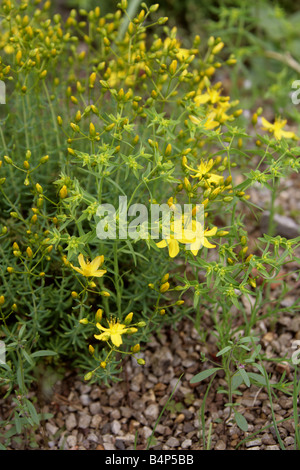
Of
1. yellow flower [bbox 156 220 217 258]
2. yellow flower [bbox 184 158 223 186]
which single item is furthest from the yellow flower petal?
yellow flower [bbox 184 158 223 186]

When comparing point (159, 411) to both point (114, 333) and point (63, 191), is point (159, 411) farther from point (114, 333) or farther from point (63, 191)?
point (63, 191)

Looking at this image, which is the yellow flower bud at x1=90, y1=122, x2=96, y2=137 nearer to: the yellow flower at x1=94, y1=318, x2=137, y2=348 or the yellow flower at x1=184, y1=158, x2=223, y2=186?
the yellow flower at x1=184, y1=158, x2=223, y2=186

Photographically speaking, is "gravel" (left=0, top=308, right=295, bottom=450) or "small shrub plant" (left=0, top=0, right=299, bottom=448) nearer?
"small shrub plant" (left=0, top=0, right=299, bottom=448)

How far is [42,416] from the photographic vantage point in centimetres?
245

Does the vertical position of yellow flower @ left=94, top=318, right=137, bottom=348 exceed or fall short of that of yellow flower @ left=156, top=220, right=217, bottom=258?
it falls short

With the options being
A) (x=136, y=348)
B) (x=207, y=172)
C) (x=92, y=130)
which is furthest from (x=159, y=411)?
(x=92, y=130)

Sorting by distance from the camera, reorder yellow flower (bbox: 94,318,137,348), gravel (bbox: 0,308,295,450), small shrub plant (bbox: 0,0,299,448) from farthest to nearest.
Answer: gravel (bbox: 0,308,295,450), small shrub plant (bbox: 0,0,299,448), yellow flower (bbox: 94,318,137,348)

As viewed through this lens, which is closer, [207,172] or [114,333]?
[114,333]

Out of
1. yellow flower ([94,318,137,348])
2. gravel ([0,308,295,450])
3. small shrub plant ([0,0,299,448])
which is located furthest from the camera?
gravel ([0,308,295,450])

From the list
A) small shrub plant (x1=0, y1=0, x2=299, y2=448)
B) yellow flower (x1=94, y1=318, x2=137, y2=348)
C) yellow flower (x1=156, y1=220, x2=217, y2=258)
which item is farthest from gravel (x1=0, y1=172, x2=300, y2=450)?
yellow flower (x1=156, y1=220, x2=217, y2=258)

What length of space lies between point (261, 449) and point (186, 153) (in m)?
1.30

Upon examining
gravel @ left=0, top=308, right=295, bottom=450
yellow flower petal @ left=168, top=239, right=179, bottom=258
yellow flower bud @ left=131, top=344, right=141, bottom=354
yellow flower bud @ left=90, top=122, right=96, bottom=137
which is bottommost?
gravel @ left=0, top=308, right=295, bottom=450

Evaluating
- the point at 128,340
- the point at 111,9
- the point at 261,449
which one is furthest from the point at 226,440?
the point at 111,9

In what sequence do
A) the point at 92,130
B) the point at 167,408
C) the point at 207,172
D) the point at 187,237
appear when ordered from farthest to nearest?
the point at 167,408, the point at 207,172, the point at 92,130, the point at 187,237
